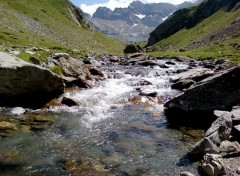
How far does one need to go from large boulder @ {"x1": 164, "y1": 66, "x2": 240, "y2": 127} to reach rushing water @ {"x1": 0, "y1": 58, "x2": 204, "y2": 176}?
171 centimetres

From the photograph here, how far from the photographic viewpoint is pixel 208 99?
2378 centimetres

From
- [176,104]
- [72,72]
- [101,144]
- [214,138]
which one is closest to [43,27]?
[72,72]

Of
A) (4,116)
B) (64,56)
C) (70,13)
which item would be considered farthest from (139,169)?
(70,13)

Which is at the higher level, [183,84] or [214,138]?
[183,84]

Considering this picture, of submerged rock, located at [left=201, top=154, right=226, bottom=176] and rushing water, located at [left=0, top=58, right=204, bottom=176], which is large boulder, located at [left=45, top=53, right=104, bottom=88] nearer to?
rushing water, located at [left=0, top=58, right=204, bottom=176]

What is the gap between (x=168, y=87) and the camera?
37250 millimetres

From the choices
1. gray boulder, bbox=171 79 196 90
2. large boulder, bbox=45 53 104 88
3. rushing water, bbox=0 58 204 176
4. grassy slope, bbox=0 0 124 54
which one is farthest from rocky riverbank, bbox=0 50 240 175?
grassy slope, bbox=0 0 124 54

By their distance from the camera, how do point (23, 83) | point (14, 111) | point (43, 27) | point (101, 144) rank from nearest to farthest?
point (101, 144) < point (14, 111) < point (23, 83) < point (43, 27)

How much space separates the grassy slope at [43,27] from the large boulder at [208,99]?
43419 millimetres

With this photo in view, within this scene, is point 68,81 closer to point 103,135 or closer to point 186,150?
point 103,135

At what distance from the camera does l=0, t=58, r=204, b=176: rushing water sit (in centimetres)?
1573

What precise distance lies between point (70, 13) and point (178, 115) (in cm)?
15658

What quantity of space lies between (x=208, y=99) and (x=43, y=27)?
90.2 metres

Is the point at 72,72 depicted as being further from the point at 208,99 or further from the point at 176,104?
the point at 208,99
